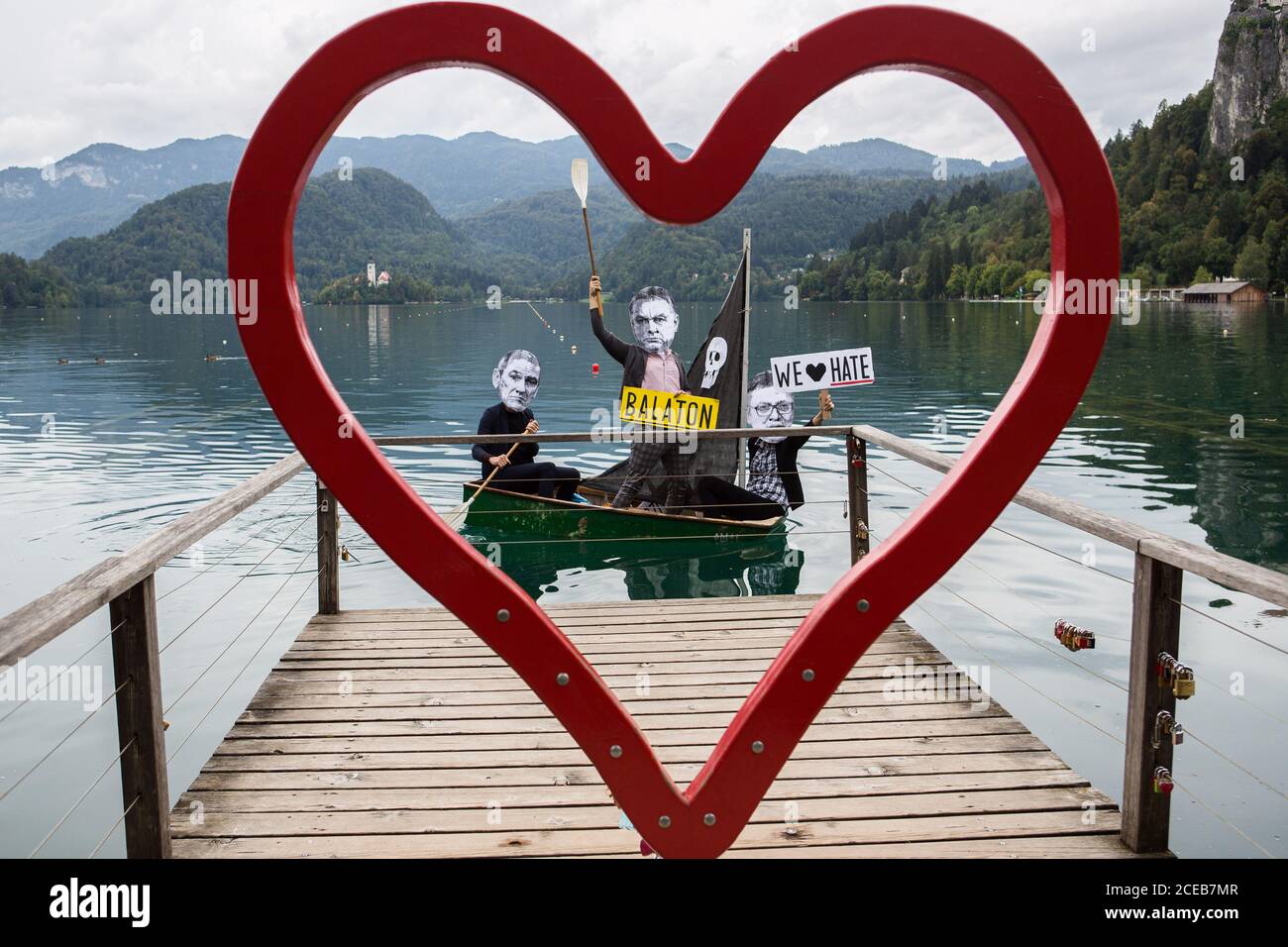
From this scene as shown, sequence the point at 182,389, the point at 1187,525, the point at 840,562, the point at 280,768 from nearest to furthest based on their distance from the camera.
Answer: the point at 280,768 → the point at 840,562 → the point at 1187,525 → the point at 182,389

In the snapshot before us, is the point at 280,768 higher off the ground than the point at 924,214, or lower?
lower

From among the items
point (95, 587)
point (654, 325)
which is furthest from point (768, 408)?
point (95, 587)

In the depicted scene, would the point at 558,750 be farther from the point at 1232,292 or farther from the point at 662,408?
the point at 1232,292

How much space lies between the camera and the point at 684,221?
72.1 inches

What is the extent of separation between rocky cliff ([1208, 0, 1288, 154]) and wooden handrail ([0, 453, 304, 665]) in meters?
90.4

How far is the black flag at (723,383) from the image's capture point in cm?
916

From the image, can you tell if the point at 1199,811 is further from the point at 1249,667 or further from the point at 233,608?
the point at 233,608

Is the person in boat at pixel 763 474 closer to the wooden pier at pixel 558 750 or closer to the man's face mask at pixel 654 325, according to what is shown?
the man's face mask at pixel 654 325

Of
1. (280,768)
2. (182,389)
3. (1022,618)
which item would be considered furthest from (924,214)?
(280,768)

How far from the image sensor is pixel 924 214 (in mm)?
76000

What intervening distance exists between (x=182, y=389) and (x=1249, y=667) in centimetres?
2484

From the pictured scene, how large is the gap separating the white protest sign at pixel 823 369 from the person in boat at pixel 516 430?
1973mm

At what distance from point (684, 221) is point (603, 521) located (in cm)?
690

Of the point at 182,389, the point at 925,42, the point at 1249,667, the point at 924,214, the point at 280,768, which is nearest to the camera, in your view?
the point at 925,42
